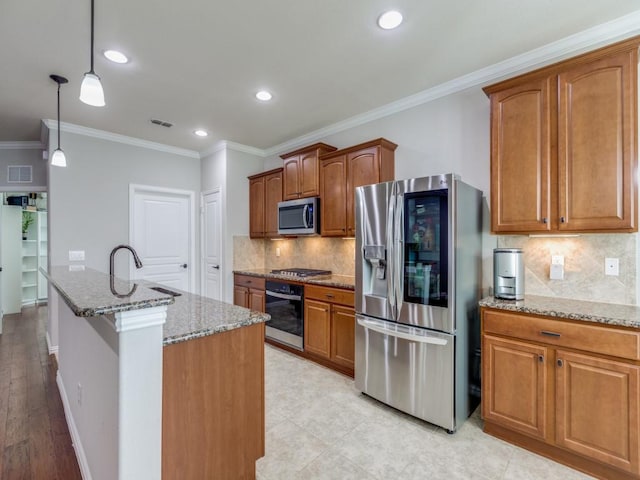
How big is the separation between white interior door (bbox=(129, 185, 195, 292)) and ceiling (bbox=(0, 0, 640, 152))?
1361 mm

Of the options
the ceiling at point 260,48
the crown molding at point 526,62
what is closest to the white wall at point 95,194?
the ceiling at point 260,48

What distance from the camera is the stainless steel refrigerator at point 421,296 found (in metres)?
Result: 2.18

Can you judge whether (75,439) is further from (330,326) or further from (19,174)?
(19,174)

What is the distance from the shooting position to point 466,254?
2305mm

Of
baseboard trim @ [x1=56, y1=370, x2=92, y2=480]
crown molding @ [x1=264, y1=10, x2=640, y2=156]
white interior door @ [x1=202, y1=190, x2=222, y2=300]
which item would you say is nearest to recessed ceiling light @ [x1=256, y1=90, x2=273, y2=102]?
crown molding @ [x1=264, y1=10, x2=640, y2=156]

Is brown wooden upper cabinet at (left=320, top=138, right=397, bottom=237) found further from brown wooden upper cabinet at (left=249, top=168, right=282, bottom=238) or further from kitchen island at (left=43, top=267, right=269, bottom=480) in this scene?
kitchen island at (left=43, top=267, right=269, bottom=480)

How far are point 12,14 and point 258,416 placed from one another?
9.34ft

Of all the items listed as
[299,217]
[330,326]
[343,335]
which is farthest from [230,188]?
[343,335]

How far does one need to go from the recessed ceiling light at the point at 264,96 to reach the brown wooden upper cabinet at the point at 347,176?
0.88m

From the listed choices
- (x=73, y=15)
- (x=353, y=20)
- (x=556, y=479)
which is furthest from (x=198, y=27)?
(x=556, y=479)

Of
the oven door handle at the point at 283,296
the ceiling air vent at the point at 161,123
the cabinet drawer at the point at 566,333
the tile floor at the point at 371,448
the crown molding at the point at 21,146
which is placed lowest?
the tile floor at the point at 371,448

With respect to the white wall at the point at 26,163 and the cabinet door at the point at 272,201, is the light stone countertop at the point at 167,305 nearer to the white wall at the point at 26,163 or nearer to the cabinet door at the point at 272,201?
the cabinet door at the point at 272,201

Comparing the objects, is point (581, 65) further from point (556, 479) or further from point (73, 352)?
point (73, 352)

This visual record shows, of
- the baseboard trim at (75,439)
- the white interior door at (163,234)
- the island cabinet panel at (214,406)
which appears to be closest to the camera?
the island cabinet panel at (214,406)
